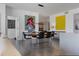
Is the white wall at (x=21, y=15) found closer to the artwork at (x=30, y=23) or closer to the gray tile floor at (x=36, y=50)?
the artwork at (x=30, y=23)

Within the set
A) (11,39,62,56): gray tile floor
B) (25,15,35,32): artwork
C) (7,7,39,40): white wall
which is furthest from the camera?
(11,39,62,56): gray tile floor

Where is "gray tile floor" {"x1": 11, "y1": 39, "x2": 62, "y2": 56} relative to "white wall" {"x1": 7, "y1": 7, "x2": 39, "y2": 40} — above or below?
below

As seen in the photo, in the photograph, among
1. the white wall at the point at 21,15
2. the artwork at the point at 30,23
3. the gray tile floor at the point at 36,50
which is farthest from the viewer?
the gray tile floor at the point at 36,50

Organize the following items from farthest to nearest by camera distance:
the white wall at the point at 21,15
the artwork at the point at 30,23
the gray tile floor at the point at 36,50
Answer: the gray tile floor at the point at 36,50, the artwork at the point at 30,23, the white wall at the point at 21,15

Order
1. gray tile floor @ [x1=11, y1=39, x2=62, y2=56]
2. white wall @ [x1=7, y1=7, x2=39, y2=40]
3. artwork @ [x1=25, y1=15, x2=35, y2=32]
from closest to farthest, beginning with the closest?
white wall @ [x1=7, y1=7, x2=39, y2=40], artwork @ [x1=25, y1=15, x2=35, y2=32], gray tile floor @ [x1=11, y1=39, x2=62, y2=56]

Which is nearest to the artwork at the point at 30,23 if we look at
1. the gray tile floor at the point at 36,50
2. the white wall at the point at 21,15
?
the white wall at the point at 21,15

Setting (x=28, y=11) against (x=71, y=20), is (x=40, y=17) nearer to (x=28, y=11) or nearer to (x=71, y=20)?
(x=28, y=11)

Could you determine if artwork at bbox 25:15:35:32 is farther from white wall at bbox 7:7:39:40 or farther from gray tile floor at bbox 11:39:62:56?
gray tile floor at bbox 11:39:62:56

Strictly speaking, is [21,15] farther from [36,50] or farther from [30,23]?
[36,50]

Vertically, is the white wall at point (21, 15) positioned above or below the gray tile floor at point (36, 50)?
above

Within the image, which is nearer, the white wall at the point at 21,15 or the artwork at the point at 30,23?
the white wall at the point at 21,15

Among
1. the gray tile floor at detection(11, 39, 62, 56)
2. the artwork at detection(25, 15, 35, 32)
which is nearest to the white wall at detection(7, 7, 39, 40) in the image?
the artwork at detection(25, 15, 35, 32)

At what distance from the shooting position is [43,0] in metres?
0.98

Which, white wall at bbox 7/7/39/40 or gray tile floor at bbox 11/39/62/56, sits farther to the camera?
gray tile floor at bbox 11/39/62/56
